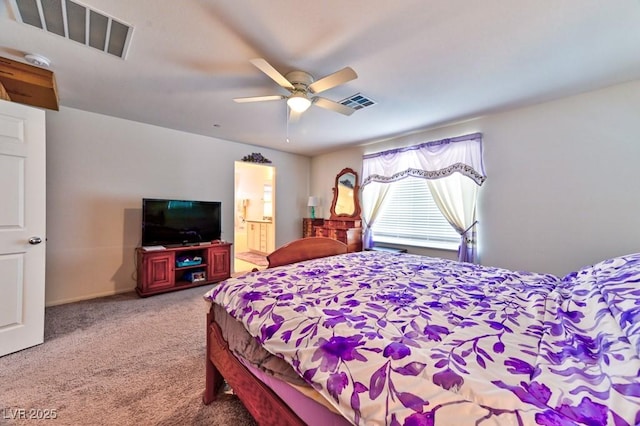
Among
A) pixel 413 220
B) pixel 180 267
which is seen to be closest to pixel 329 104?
pixel 413 220

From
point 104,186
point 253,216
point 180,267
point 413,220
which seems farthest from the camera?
point 253,216

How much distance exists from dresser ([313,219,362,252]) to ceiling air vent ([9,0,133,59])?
3.61m

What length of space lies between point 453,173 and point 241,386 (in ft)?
11.2

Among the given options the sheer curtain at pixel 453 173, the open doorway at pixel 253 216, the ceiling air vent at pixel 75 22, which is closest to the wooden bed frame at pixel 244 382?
the ceiling air vent at pixel 75 22

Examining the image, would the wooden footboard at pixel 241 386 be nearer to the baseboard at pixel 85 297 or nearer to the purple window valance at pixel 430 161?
the baseboard at pixel 85 297

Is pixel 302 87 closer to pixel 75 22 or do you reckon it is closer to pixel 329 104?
pixel 329 104

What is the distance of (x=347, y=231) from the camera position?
4414 mm

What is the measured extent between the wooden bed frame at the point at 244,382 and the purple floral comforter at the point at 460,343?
0.84ft

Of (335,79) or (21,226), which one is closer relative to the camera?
(335,79)

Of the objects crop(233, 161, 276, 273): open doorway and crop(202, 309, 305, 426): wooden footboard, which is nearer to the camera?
crop(202, 309, 305, 426): wooden footboard

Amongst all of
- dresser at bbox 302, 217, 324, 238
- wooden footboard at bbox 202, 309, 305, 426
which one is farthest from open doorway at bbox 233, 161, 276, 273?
wooden footboard at bbox 202, 309, 305, 426

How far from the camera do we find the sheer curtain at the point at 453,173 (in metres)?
3.24

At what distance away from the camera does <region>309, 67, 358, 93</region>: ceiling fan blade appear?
5.83 ft

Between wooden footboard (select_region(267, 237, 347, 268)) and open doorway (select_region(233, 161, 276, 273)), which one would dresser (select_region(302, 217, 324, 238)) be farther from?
wooden footboard (select_region(267, 237, 347, 268))
